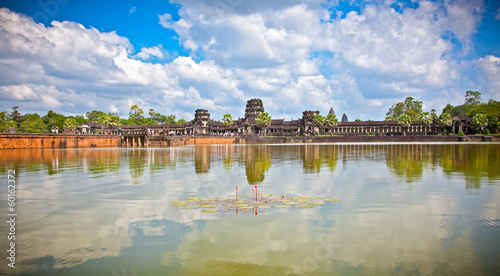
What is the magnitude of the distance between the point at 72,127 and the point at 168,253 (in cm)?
11773

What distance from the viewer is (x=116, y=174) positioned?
73.1 feet

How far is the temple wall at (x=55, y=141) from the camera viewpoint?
63219mm

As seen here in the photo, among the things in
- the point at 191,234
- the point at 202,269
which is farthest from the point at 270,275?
the point at 191,234

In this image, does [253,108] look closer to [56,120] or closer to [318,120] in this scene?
[318,120]

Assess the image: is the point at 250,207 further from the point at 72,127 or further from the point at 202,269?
the point at 72,127

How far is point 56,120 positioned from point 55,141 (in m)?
77.0

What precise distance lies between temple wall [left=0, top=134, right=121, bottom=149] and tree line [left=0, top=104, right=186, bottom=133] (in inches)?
716

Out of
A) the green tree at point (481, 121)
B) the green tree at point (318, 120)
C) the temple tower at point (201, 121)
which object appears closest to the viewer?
the green tree at point (481, 121)

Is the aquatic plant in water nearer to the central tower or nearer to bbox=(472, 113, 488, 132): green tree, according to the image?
bbox=(472, 113, 488, 132): green tree

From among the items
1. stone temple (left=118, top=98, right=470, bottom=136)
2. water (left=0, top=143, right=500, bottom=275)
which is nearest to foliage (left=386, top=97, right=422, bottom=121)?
stone temple (left=118, top=98, right=470, bottom=136)

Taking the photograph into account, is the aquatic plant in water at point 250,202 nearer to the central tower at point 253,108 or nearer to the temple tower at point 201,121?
the central tower at point 253,108

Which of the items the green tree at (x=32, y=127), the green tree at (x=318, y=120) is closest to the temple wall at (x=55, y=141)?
the green tree at (x=32, y=127)

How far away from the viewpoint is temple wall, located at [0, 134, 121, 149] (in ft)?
207

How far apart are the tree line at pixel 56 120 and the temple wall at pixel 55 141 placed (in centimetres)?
1820
